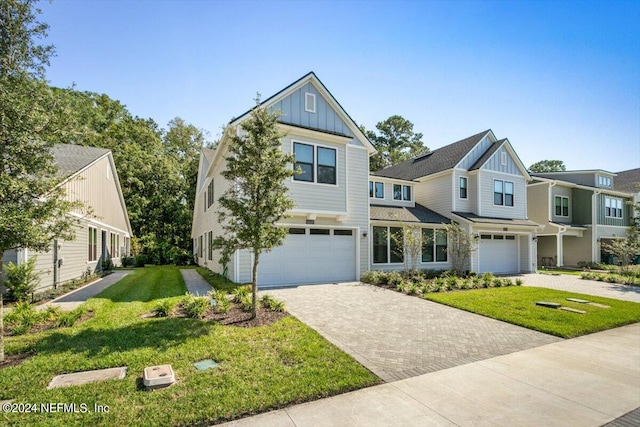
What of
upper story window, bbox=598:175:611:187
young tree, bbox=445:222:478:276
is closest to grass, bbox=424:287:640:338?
young tree, bbox=445:222:478:276

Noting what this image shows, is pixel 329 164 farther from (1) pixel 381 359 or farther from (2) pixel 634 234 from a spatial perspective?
(2) pixel 634 234

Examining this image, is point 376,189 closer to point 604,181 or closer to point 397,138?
point 604,181

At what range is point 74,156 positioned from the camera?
50.8ft

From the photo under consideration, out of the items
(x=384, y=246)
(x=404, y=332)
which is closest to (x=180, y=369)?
(x=404, y=332)

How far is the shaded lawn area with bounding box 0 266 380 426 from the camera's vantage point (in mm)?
3678

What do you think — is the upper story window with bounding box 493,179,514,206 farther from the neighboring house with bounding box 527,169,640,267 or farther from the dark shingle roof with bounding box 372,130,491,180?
the neighboring house with bounding box 527,169,640,267

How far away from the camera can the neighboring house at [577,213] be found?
24391 millimetres

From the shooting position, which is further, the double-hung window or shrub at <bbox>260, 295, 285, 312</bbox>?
the double-hung window

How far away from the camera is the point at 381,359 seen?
17.9 feet

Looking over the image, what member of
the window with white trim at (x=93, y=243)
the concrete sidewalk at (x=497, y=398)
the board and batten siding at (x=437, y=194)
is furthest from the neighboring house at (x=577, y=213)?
the window with white trim at (x=93, y=243)

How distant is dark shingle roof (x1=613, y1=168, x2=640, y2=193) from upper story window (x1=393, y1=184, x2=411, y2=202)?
2454 centimetres

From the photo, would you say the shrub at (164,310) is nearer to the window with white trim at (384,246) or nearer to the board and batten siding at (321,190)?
the board and batten siding at (321,190)

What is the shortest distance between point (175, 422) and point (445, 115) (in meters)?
16.7

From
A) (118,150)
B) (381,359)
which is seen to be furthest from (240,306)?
(118,150)
